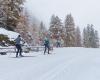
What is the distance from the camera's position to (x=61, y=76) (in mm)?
12125

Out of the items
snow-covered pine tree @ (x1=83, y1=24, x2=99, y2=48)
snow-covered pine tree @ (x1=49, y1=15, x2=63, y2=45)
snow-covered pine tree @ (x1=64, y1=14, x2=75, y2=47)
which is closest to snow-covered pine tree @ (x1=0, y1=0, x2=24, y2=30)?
snow-covered pine tree @ (x1=49, y1=15, x2=63, y2=45)

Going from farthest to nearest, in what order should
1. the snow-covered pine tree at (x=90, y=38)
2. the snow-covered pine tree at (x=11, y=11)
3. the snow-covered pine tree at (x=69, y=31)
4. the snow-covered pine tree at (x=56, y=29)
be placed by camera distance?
the snow-covered pine tree at (x=90, y=38) < the snow-covered pine tree at (x=69, y=31) < the snow-covered pine tree at (x=56, y=29) < the snow-covered pine tree at (x=11, y=11)

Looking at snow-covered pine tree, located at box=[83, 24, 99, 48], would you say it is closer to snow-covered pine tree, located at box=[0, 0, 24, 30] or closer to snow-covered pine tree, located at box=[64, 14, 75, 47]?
snow-covered pine tree, located at box=[64, 14, 75, 47]

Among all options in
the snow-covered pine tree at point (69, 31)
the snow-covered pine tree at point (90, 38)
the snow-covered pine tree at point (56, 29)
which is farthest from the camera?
the snow-covered pine tree at point (90, 38)

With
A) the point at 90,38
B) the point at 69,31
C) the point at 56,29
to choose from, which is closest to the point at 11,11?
the point at 56,29

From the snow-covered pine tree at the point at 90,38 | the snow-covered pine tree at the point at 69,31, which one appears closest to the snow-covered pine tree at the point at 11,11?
the snow-covered pine tree at the point at 69,31

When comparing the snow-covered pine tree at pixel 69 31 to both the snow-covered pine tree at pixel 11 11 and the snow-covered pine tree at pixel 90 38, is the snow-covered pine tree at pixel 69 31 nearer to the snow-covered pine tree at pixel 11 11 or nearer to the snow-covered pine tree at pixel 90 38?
the snow-covered pine tree at pixel 90 38

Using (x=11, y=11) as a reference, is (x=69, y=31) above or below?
above

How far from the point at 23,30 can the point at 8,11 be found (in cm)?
2057

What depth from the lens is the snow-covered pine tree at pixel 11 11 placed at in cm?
4097

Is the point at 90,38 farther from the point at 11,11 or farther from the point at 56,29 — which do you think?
the point at 11,11

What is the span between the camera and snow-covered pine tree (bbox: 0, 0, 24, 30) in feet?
134

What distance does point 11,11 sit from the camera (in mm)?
41906

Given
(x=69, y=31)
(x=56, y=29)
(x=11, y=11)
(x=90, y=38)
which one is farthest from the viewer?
(x=90, y=38)
